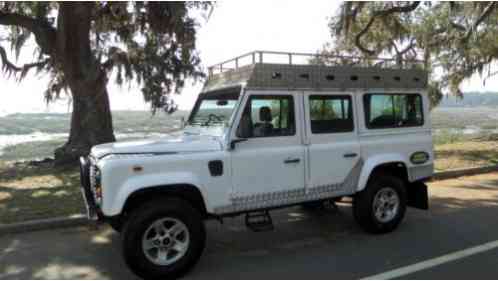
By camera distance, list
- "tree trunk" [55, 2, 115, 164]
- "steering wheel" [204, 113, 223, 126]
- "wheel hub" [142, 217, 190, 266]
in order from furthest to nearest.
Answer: "tree trunk" [55, 2, 115, 164] < "steering wheel" [204, 113, 223, 126] < "wheel hub" [142, 217, 190, 266]

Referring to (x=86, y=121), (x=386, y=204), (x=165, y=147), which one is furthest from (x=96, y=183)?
(x=86, y=121)

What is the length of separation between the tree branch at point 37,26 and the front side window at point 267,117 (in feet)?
29.8

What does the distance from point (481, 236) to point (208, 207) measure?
12.3 feet

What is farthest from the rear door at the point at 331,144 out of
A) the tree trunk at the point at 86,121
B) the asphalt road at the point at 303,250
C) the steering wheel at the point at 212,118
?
the tree trunk at the point at 86,121

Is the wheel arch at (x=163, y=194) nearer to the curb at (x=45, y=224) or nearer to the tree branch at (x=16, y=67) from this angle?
the curb at (x=45, y=224)

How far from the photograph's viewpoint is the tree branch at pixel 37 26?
11039mm

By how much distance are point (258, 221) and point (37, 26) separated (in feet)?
32.4

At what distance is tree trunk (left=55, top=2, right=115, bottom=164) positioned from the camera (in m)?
11.0

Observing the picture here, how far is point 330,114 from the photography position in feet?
17.0

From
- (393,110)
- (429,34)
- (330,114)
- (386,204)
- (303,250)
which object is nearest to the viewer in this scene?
(303,250)

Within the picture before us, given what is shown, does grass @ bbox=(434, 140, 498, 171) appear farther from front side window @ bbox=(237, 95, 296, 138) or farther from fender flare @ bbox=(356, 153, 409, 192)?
front side window @ bbox=(237, 95, 296, 138)

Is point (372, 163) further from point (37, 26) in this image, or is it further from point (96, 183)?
point (37, 26)

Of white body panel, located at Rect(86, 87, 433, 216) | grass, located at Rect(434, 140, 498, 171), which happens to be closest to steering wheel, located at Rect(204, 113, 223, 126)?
white body panel, located at Rect(86, 87, 433, 216)

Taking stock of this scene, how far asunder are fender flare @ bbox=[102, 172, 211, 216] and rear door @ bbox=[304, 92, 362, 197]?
163 cm
